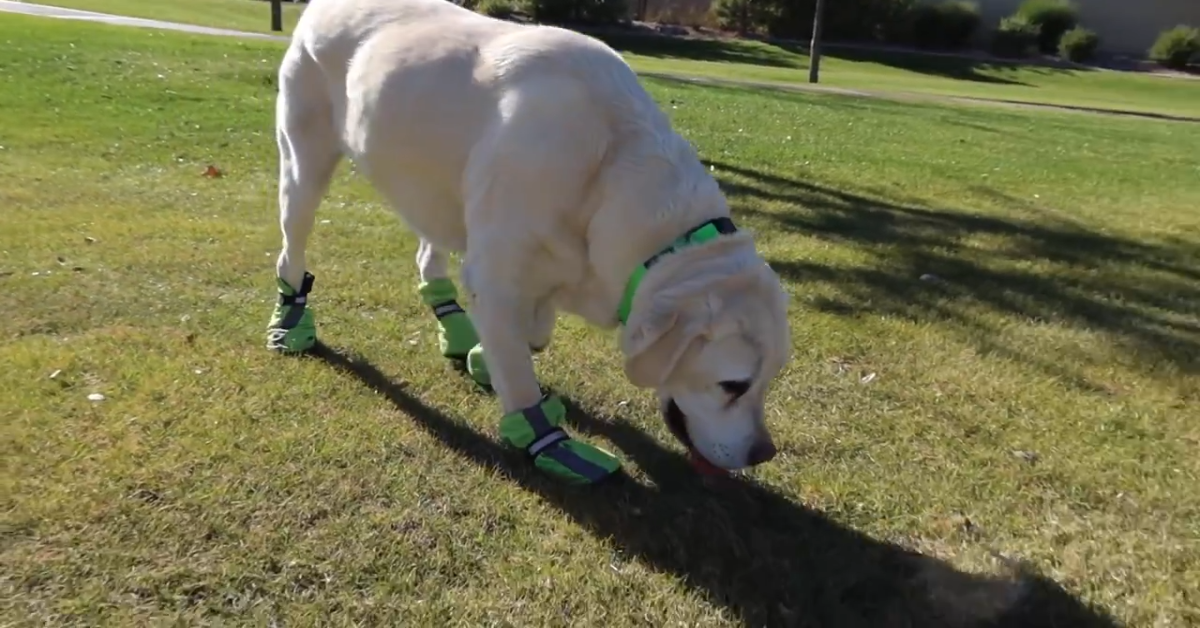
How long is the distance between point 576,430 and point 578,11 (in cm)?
3479

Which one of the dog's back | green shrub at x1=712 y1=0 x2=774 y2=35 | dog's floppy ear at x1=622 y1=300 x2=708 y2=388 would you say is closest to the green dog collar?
dog's floppy ear at x1=622 y1=300 x2=708 y2=388

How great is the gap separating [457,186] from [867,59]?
34.5 m

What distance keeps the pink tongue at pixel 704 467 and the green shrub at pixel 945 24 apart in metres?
39.0

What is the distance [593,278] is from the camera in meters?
3.34

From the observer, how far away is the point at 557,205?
325 cm

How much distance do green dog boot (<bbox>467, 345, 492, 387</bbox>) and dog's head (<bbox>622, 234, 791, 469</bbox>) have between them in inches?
43.8

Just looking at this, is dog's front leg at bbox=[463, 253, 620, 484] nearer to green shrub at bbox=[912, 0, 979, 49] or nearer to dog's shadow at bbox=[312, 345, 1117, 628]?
dog's shadow at bbox=[312, 345, 1117, 628]

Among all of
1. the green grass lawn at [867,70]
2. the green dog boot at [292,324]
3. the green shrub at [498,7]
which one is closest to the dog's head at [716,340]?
the green dog boot at [292,324]

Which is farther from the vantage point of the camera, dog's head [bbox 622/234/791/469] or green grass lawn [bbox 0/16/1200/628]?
dog's head [bbox 622/234/791/469]

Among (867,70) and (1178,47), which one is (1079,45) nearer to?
(1178,47)

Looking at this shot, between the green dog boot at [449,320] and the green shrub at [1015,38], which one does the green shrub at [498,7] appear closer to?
the green shrub at [1015,38]

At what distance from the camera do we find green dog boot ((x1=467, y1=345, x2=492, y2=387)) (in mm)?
4098

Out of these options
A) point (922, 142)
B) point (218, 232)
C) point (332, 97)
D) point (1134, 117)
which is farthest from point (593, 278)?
point (1134, 117)

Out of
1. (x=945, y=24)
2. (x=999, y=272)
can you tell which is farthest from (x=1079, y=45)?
(x=999, y=272)
